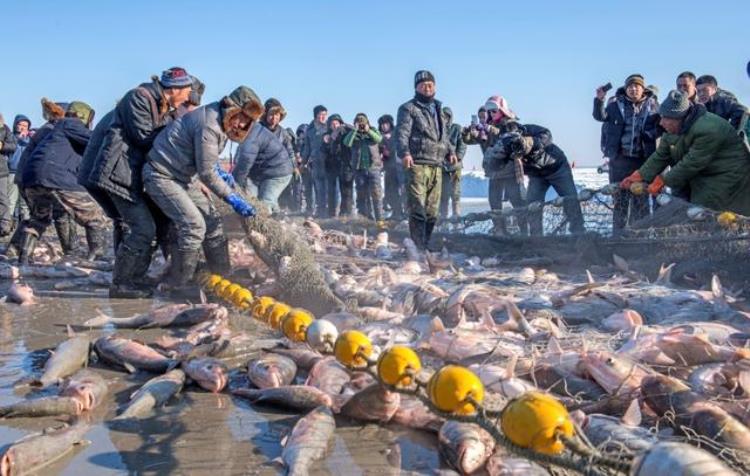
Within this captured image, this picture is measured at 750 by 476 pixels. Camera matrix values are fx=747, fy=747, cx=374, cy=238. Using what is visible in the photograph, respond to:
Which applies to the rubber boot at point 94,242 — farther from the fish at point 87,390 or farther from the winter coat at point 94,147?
the fish at point 87,390

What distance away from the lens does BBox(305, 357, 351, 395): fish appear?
Result: 418 cm

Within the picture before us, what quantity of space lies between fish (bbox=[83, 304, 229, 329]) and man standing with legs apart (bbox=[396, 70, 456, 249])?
487 centimetres

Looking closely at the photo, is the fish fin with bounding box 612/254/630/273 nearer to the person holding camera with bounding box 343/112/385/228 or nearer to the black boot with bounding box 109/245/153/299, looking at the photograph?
the black boot with bounding box 109/245/153/299

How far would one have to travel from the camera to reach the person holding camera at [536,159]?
10789 mm

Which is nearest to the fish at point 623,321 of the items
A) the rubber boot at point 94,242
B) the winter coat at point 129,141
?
the winter coat at point 129,141

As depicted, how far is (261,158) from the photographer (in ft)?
35.5

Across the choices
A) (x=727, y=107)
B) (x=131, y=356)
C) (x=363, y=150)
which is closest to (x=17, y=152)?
(x=363, y=150)

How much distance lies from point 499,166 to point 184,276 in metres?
5.90

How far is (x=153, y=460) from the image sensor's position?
11.0ft

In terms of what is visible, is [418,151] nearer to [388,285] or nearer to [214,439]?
[388,285]

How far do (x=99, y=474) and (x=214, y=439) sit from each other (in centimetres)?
60

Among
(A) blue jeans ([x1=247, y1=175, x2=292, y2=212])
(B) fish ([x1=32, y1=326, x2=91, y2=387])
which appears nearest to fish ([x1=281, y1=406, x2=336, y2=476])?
(B) fish ([x1=32, y1=326, x2=91, y2=387])

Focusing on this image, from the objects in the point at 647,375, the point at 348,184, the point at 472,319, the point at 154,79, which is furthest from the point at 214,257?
the point at 348,184

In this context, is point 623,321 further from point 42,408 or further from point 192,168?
point 192,168
